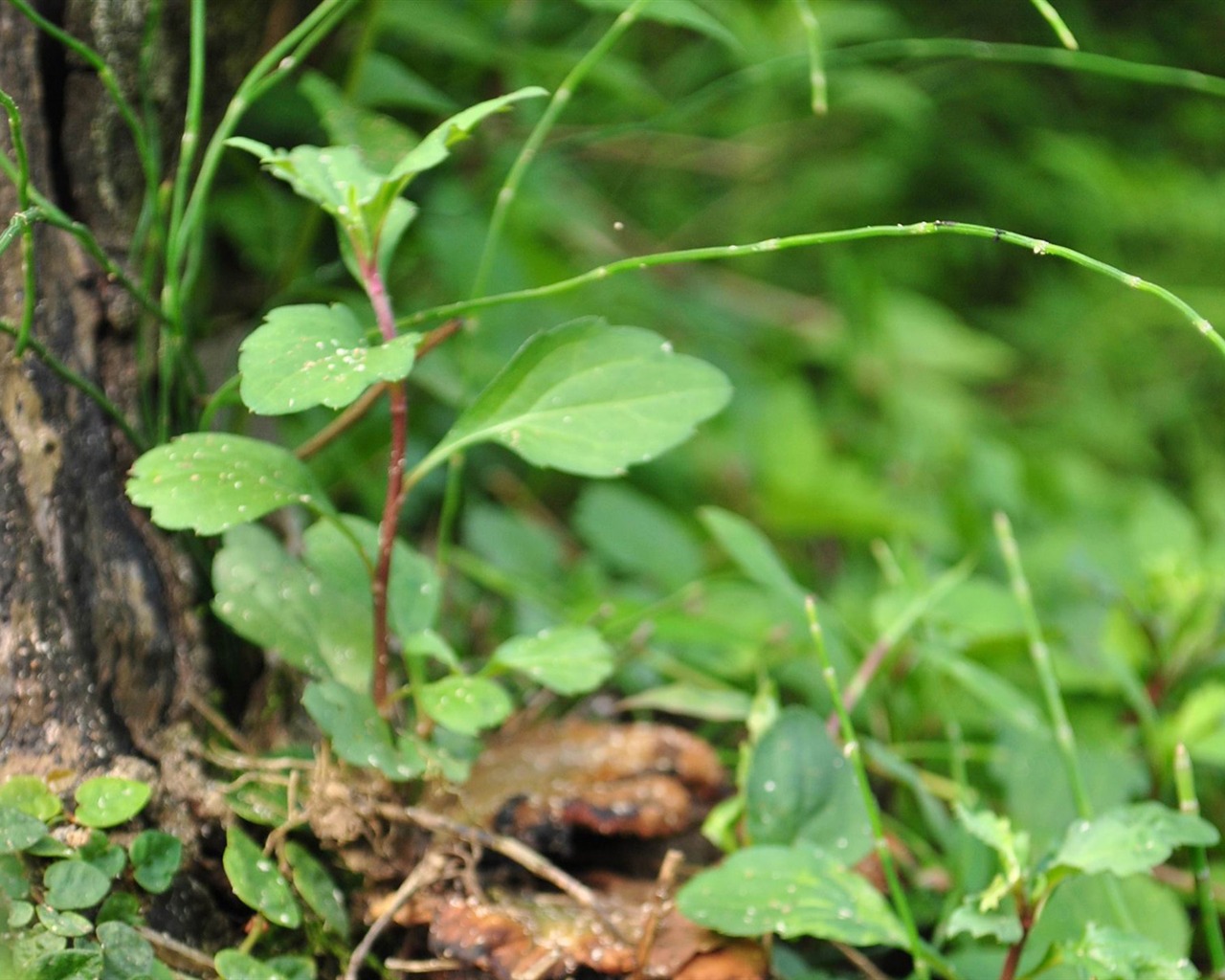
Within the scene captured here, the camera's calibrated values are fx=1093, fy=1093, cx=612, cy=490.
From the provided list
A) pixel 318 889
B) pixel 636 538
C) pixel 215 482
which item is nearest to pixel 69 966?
pixel 318 889

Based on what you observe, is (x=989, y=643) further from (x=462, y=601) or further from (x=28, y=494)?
(x=28, y=494)

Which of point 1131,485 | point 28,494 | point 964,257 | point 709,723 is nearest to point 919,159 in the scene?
point 964,257

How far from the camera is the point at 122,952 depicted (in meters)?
0.64

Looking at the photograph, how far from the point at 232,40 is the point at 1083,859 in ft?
3.30

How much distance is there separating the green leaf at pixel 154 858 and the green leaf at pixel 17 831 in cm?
6

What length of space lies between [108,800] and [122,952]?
10 cm

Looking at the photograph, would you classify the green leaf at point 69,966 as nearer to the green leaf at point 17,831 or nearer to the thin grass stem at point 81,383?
the green leaf at point 17,831

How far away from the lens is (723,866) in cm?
76

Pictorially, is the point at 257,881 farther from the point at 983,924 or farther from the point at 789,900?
the point at 983,924

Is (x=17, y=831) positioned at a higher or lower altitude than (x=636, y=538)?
higher

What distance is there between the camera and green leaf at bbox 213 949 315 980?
2.22ft

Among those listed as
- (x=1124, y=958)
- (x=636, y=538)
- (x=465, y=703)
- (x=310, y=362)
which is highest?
(x=310, y=362)

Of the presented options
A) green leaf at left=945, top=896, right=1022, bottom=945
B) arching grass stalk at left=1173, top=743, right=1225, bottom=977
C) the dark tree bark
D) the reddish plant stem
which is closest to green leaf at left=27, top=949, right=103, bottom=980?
the dark tree bark

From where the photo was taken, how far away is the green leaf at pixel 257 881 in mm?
707
